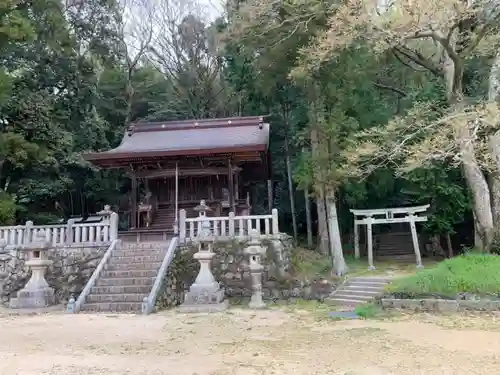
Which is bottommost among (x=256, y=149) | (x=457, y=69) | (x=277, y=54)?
(x=256, y=149)

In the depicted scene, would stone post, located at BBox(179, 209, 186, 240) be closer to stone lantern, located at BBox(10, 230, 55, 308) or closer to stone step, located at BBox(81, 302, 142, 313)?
stone step, located at BBox(81, 302, 142, 313)

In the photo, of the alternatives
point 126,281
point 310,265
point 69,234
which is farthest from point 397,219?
point 69,234

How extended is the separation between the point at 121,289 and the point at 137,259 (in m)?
1.14

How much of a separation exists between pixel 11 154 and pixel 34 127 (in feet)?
5.91

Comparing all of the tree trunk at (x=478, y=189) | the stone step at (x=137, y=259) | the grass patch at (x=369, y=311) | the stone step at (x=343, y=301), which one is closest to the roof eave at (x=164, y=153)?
the stone step at (x=137, y=259)

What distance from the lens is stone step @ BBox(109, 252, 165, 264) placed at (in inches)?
397

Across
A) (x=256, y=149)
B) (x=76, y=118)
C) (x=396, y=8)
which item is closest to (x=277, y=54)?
(x=256, y=149)

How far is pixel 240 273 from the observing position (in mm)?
10375

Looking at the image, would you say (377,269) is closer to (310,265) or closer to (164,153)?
(310,265)

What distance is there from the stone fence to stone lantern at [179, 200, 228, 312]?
113 inches

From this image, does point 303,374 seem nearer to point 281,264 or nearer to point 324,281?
point 281,264

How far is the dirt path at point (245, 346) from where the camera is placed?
4.55 metres

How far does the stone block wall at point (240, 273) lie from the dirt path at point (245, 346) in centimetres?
227

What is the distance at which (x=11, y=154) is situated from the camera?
1478 centimetres
